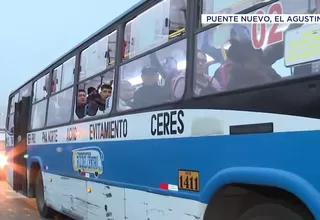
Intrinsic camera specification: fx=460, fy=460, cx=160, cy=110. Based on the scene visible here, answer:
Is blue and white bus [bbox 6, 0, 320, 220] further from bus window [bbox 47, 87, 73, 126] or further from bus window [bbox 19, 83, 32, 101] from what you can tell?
bus window [bbox 19, 83, 32, 101]

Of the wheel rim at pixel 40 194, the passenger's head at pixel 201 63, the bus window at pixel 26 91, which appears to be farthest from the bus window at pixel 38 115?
the passenger's head at pixel 201 63

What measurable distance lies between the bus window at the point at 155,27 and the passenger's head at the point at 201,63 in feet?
1.20

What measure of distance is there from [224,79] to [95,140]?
9.33ft

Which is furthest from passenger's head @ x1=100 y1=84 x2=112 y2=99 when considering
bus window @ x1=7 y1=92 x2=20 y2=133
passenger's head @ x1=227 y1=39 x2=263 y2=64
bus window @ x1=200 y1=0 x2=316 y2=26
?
bus window @ x1=7 y1=92 x2=20 y2=133

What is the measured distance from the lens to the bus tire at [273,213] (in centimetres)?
294

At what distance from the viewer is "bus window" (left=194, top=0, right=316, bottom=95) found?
10.1ft

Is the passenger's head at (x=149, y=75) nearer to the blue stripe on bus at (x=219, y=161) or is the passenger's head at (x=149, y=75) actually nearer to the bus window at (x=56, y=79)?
the blue stripe on bus at (x=219, y=161)

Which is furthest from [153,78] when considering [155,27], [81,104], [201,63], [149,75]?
[81,104]

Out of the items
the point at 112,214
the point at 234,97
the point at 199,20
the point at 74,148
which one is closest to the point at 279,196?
the point at 234,97

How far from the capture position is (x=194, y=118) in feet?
12.7

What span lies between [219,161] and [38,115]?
6402 millimetres

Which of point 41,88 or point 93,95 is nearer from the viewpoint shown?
point 93,95

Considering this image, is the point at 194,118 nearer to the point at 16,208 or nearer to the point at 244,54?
the point at 244,54

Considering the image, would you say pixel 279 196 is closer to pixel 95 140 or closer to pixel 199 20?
pixel 199 20
